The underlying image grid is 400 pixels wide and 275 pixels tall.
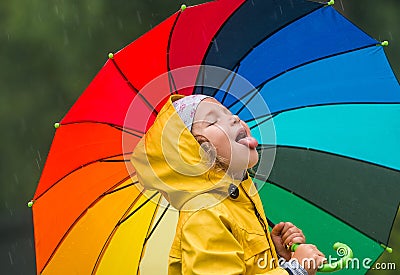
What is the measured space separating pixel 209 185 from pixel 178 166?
115 millimetres

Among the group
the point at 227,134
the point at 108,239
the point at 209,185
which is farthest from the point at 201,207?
the point at 108,239

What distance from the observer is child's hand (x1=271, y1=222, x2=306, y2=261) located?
8.85 feet

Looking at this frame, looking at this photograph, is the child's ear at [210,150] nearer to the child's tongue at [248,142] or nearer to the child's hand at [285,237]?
the child's tongue at [248,142]

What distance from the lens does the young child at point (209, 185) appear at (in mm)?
2406

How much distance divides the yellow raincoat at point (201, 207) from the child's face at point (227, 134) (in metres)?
0.06

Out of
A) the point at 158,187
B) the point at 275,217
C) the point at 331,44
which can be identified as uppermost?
the point at 331,44

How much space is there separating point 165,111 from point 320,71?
70 cm

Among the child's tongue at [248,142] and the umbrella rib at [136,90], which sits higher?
the umbrella rib at [136,90]

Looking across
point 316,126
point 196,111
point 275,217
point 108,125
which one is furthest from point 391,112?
point 108,125

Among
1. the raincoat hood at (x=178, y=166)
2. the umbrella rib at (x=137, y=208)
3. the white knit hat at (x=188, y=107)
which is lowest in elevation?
the umbrella rib at (x=137, y=208)

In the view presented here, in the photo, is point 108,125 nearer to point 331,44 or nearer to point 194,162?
point 194,162

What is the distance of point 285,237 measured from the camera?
272 cm

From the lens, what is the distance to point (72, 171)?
2.88 metres

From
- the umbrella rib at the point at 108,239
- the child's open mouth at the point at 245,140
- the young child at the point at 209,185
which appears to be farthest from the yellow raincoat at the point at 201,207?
the umbrella rib at the point at 108,239
